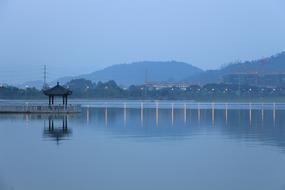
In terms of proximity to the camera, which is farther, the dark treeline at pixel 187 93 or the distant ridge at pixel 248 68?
the distant ridge at pixel 248 68

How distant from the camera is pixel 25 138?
18547 millimetres

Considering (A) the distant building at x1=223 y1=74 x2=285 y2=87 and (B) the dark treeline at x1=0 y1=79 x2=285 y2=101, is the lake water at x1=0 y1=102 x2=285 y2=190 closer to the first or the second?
(B) the dark treeline at x1=0 y1=79 x2=285 y2=101

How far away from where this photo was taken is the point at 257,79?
152m

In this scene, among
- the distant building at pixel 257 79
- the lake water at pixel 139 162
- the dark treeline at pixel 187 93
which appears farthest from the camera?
the distant building at pixel 257 79

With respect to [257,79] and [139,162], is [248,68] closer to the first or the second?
[257,79]

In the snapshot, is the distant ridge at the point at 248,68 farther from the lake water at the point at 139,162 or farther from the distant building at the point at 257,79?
the lake water at the point at 139,162

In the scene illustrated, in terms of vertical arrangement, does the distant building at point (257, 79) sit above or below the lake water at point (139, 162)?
above

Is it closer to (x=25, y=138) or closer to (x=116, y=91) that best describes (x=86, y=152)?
(x=25, y=138)

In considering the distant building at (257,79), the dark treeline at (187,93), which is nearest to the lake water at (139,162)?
the dark treeline at (187,93)

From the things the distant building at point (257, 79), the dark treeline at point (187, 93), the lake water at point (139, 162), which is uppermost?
the distant building at point (257, 79)

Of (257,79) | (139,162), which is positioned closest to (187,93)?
(257,79)

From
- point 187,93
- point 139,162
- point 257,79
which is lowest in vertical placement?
point 139,162

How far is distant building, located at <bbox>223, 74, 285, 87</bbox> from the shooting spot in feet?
486

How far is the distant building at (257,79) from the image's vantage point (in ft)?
486
